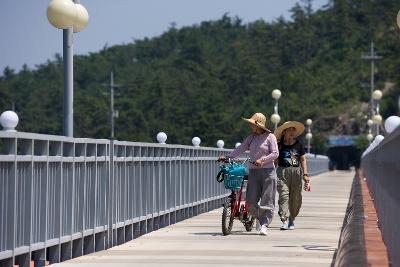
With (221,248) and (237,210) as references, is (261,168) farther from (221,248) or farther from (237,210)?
(221,248)

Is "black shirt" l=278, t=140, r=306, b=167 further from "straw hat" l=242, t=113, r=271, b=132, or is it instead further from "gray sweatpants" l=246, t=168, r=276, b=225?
"straw hat" l=242, t=113, r=271, b=132

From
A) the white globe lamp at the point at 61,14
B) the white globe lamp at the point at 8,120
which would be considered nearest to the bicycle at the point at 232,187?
the white globe lamp at the point at 61,14

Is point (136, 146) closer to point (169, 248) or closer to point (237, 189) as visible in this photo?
point (237, 189)

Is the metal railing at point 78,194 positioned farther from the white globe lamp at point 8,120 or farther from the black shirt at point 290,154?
the black shirt at point 290,154

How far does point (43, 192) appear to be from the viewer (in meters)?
15.1

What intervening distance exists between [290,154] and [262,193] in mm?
1963

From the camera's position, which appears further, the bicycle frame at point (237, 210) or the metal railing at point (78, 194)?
the bicycle frame at point (237, 210)

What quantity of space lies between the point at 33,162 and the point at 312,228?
33.3 ft

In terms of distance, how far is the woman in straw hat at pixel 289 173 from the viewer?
22.8 meters

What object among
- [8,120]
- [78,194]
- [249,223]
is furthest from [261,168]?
[8,120]

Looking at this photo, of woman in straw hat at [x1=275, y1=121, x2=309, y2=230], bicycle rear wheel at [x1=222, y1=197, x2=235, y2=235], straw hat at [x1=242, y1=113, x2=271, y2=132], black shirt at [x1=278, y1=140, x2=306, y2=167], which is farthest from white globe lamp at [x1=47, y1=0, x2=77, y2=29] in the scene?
black shirt at [x1=278, y1=140, x2=306, y2=167]

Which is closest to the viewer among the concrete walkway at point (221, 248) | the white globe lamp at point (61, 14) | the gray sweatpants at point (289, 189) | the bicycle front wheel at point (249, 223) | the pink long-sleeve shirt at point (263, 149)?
the concrete walkway at point (221, 248)

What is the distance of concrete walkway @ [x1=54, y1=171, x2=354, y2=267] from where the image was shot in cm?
1603

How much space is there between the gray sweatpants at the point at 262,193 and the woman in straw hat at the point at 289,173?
1.68 metres
